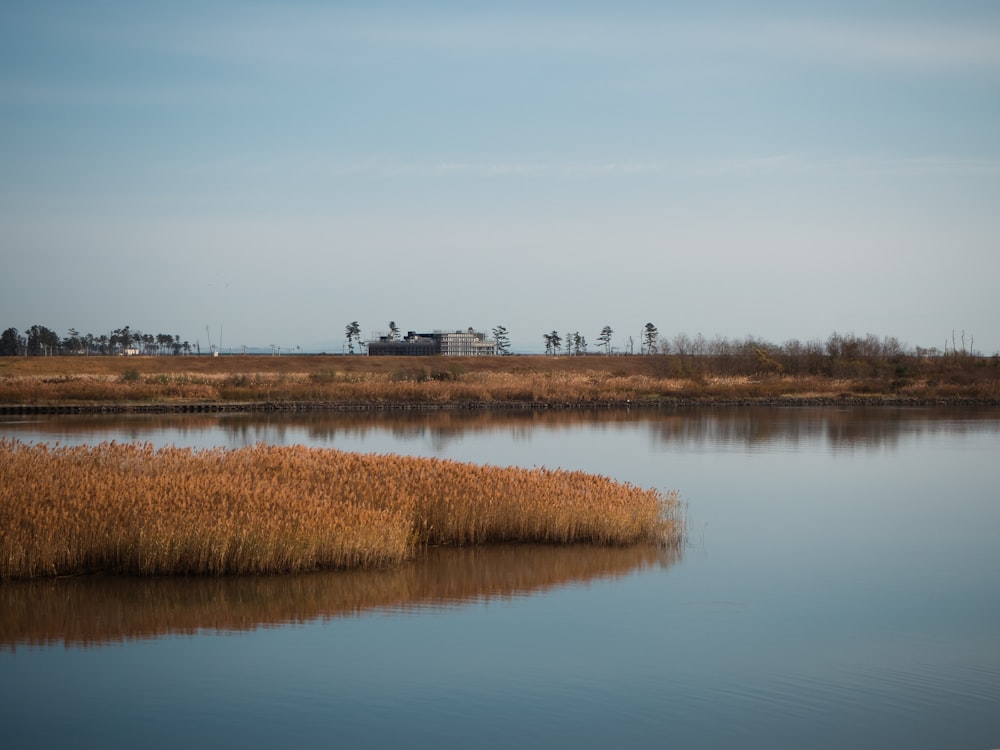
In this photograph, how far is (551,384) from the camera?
194 feet

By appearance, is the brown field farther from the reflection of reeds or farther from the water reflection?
the reflection of reeds

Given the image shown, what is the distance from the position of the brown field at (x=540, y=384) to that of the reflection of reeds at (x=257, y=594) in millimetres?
37895

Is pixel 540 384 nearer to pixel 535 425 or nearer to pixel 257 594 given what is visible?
pixel 535 425

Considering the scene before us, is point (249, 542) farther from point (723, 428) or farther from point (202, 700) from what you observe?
point (723, 428)

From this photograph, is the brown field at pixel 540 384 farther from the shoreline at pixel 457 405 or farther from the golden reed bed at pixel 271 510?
the golden reed bed at pixel 271 510

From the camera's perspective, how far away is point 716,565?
16.0 metres

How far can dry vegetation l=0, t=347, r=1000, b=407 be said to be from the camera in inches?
2099

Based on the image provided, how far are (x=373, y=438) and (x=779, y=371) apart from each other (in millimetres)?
45109

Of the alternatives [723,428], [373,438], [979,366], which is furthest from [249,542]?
[979,366]

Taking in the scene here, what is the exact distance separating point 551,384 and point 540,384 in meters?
0.62

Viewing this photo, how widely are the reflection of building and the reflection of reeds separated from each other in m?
123

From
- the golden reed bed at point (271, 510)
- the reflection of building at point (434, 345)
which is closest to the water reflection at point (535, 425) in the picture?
the golden reed bed at point (271, 510)

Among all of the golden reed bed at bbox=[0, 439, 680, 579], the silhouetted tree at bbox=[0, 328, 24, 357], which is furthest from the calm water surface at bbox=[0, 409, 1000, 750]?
the silhouetted tree at bbox=[0, 328, 24, 357]

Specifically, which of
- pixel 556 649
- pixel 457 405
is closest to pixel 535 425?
pixel 457 405
